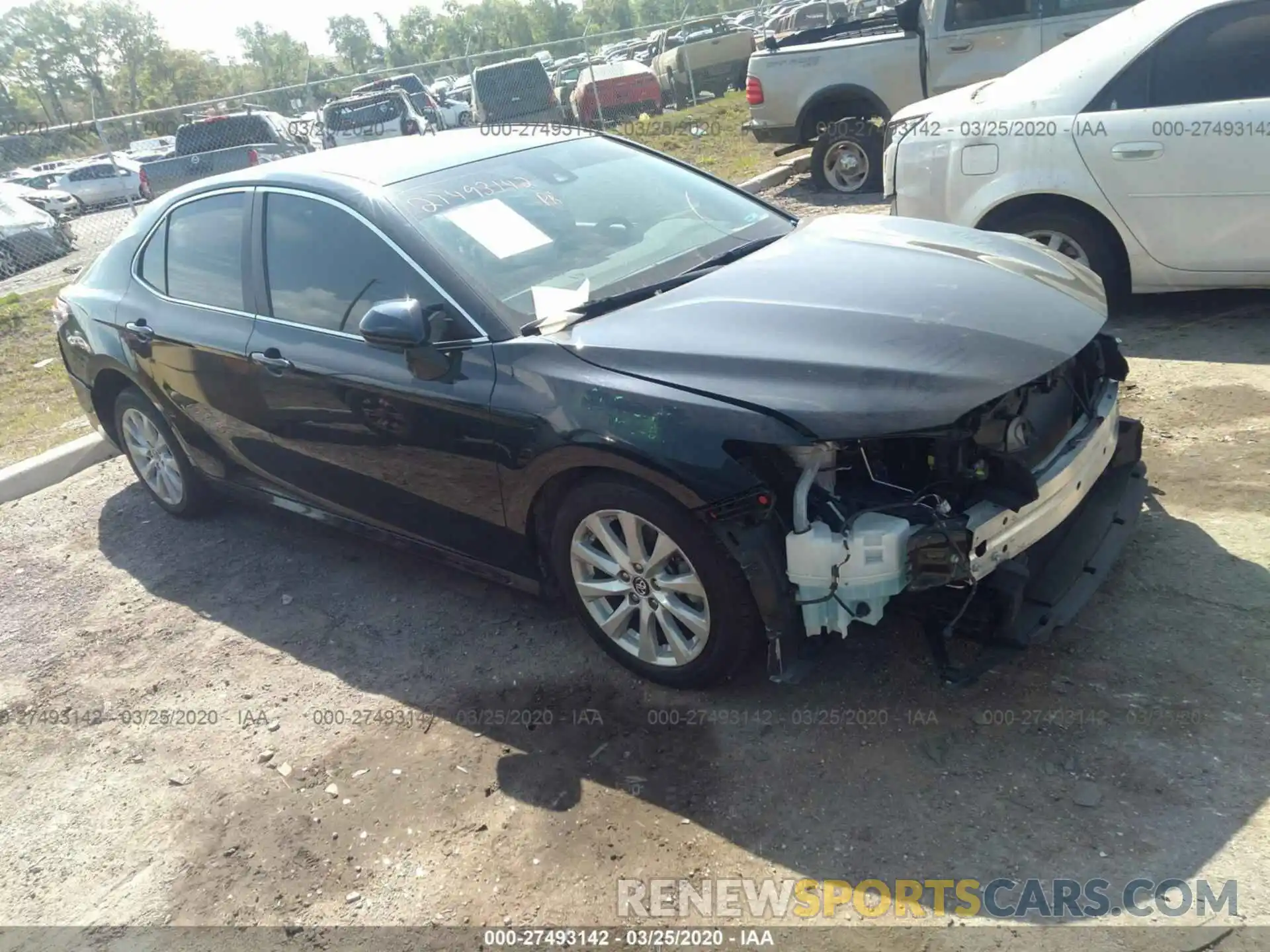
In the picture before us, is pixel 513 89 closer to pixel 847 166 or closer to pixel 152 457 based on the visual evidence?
pixel 847 166

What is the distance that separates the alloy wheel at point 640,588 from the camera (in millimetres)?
3186

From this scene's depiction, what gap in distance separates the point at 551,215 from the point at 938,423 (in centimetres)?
183

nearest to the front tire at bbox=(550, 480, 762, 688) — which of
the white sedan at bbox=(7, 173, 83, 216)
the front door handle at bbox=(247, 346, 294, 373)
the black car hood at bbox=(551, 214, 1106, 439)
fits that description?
the black car hood at bbox=(551, 214, 1106, 439)

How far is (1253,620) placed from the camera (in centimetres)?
327

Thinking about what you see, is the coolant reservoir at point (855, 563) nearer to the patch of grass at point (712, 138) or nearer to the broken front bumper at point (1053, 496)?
the broken front bumper at point (1053, 496)

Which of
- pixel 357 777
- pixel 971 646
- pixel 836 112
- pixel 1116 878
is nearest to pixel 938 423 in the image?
pixel 971 646

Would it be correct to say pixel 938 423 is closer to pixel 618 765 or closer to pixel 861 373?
pixel 861 373

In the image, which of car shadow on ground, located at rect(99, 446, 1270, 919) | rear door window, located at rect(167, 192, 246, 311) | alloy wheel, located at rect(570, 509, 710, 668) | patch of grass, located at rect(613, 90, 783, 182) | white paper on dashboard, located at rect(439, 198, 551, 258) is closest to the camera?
car shadow on ground, located at rect(99, 446, 1270, 919)

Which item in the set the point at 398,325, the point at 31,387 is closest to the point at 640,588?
the point at 398,325

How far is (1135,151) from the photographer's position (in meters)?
5.31

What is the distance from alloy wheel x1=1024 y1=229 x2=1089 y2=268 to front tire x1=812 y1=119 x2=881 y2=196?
15.3 feet

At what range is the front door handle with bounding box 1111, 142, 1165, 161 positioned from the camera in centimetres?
526

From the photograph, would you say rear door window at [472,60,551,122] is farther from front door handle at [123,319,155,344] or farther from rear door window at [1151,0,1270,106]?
rear door window at [1151,0,1270,106]

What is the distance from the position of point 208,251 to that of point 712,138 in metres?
13.1
